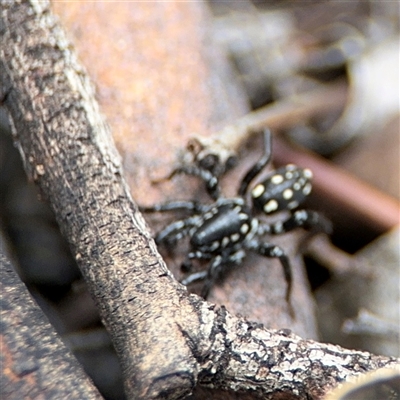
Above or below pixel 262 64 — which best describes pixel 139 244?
below

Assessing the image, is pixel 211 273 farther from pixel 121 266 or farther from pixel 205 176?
pixel 121 266

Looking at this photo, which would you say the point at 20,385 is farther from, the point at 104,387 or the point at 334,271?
the point at 334,271

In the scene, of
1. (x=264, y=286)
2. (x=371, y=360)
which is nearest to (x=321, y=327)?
(x=264, y=286)

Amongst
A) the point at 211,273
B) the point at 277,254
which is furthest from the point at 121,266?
the point at 277,254

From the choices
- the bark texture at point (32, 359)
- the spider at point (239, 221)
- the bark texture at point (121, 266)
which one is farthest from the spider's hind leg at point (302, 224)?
the bark texture at point (32, 359)

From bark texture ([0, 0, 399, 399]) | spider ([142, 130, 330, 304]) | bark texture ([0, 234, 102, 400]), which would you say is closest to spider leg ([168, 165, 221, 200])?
spider ([142, 130, 330, 304])

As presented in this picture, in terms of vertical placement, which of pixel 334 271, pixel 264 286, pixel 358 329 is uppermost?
pixel 264 286
